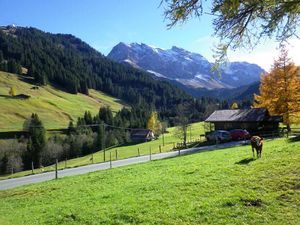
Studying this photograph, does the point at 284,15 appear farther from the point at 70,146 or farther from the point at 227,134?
the point at 70,146

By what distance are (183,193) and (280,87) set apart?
52.3 meters

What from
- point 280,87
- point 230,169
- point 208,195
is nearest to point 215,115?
point 280,87

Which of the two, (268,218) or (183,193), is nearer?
(268,218)

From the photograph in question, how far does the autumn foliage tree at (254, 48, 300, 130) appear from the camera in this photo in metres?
63.5

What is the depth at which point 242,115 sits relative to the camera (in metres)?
77.9

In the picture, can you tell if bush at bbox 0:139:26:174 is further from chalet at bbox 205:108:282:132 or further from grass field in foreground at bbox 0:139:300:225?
grass field in foreground at bbox 0:139:300:225

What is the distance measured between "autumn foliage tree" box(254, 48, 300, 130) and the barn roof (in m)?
8.21

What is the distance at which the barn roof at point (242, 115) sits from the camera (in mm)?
74125

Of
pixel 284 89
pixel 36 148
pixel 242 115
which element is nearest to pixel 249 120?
pixel 242 115

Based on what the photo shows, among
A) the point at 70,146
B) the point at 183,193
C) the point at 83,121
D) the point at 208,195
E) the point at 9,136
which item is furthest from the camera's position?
the point at 83,121

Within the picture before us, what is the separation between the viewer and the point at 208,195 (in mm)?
15188

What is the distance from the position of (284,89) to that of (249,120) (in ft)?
40.5

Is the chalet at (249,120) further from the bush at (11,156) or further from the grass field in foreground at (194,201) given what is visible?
the bush at (11,156)

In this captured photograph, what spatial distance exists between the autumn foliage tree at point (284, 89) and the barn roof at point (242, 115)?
8.21 m
